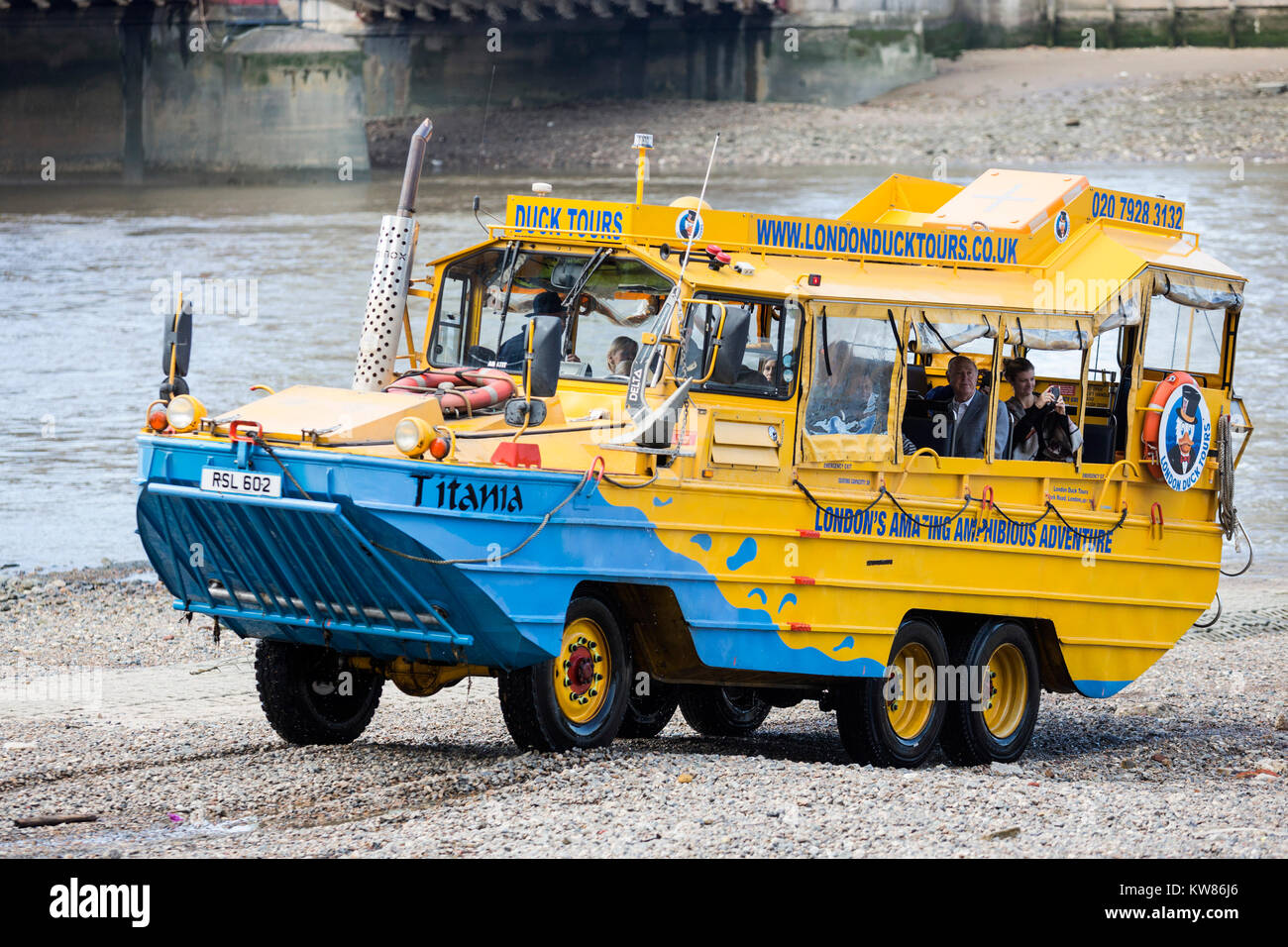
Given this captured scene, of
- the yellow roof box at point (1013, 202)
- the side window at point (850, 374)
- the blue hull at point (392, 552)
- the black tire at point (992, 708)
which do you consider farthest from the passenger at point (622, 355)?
the black tire at point (992, 708)

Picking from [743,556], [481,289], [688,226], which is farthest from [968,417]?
[481,289]

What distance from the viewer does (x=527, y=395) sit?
8.88 m

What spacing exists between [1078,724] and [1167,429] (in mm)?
2289

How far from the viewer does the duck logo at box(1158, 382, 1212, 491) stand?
35.6ft

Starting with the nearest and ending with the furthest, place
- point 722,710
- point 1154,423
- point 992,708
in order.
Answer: point 992,708
point 1154,423
point 722,710

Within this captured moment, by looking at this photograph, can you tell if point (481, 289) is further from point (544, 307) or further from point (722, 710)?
point (722, 710)

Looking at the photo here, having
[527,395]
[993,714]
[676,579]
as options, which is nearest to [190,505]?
[527,395]

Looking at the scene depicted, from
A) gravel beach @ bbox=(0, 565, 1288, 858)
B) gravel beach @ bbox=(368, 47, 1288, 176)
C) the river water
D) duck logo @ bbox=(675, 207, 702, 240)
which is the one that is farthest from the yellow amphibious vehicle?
gravel beach @ bbox=(368, 47, 1288, 176)

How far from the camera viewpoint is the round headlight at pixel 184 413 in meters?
8.34

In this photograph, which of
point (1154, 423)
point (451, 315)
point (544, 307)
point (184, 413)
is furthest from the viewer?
point (1154, 423)

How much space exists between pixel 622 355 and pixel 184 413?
88.1 inches

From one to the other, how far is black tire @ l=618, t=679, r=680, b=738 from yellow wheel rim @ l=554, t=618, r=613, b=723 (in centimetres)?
144

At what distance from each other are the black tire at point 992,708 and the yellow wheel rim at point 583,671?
232 cm

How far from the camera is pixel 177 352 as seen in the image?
28.7 ft
